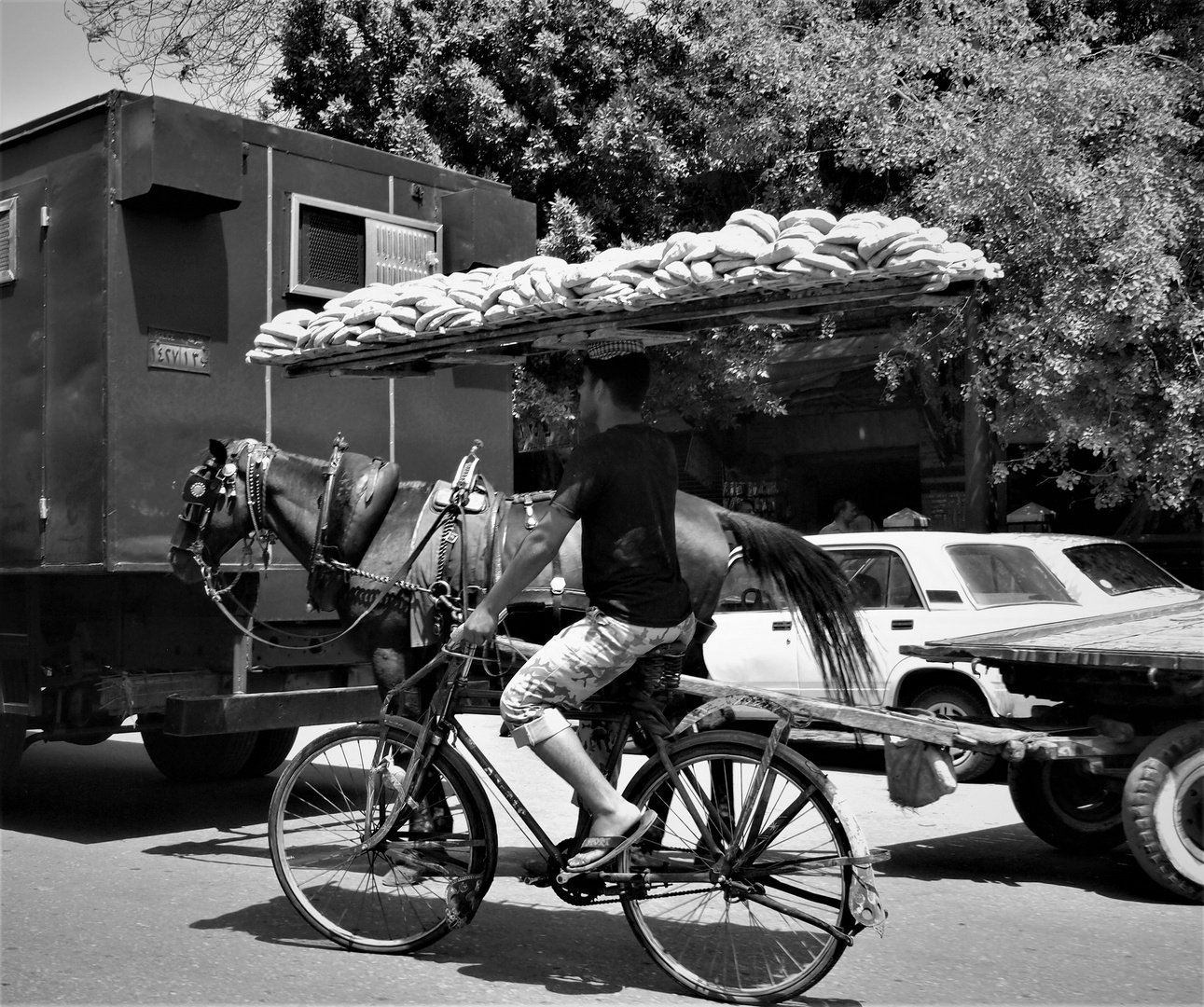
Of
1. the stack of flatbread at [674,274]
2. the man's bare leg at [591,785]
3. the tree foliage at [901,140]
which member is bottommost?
the man's bare leg at [591,785]

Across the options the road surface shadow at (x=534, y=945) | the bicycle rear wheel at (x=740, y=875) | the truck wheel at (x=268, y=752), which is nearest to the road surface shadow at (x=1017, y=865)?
the road surface shadow at (x=534, y=945)

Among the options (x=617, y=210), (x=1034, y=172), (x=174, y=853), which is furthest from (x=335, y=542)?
(x=617, y=210)

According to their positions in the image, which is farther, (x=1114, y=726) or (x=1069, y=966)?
(x=1114, y=726)

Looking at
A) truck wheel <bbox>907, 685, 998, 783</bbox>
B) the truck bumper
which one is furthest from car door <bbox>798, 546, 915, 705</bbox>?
the truck bumper

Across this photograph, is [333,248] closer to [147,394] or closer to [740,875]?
[147,394]

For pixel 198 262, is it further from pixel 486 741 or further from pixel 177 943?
pixel 486 741

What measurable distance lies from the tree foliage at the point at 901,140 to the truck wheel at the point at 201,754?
23.2ft

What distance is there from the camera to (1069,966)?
4.74 metres

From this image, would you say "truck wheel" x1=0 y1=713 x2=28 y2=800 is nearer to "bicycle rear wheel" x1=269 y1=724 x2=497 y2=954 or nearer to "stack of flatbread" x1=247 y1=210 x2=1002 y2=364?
"bicycle rear wheel" x1=269 y1=724 x2=497 y2=954

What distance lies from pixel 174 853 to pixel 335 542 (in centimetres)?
205

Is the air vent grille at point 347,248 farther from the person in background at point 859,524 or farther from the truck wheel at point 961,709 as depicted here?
the person in background at point 859,524

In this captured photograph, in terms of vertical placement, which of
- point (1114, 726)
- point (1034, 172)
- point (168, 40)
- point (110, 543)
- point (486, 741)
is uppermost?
point (168, 40)

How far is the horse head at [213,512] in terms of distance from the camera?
6266 mm

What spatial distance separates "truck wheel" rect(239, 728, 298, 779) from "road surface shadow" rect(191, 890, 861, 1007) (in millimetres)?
3199
